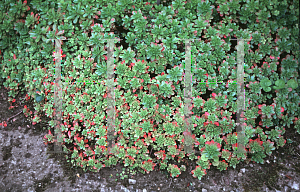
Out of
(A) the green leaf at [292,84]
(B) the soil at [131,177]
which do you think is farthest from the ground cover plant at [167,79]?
(B) the soil at [131,177]

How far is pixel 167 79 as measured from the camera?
2.82m

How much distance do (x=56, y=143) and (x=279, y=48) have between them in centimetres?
335

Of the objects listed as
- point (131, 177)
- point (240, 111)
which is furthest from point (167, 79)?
point (131, 177)

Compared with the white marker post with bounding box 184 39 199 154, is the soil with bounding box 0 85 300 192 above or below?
below

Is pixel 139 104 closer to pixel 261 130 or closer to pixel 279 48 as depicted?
pixel 261 130

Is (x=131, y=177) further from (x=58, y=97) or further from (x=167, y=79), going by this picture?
(x=58, y=97)

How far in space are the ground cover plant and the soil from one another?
0.39ft

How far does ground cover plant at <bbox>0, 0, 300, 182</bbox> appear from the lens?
277 centimetres

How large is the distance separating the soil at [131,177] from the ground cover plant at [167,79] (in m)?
0.12

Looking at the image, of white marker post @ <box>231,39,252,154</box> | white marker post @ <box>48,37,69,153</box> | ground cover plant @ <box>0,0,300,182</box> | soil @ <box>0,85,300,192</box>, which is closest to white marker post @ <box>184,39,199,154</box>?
ground cover plant @ <box>0,0,300,182</box>

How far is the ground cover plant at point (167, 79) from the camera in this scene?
2773mm

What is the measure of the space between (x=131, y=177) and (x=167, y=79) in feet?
4.39

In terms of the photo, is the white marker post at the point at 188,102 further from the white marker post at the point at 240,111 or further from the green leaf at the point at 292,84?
the green leaf at the point at 292,84

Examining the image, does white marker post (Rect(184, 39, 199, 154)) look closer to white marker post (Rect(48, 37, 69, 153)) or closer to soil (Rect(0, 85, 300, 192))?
soil (Rect(0, 85, 300, 192))
